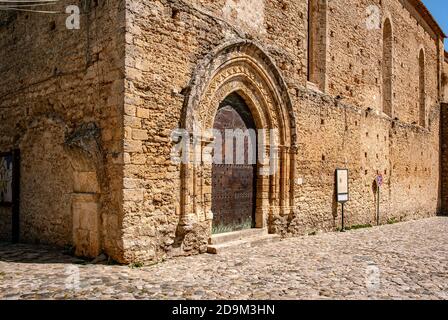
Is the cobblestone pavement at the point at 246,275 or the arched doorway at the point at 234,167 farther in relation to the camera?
the arched doorway at the point at 234,167

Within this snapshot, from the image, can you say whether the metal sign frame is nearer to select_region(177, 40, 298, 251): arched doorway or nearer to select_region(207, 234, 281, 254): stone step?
select_region(177, 40, 298, 251): arched doorway

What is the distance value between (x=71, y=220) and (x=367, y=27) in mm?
10088

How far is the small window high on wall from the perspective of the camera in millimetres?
10195

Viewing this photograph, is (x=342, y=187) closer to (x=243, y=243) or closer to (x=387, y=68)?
(x=243, y=243)

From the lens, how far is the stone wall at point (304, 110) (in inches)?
226

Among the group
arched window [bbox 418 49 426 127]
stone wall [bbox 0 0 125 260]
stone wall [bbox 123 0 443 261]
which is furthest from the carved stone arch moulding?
arched window [bbox 418 49 426 127]

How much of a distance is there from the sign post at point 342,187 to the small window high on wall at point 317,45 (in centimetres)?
218

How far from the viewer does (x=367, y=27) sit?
12195mm

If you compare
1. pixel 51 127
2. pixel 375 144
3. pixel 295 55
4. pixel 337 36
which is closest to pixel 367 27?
pixel 337 36

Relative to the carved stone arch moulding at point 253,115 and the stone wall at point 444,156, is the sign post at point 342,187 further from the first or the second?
the stone wall at point 444,156

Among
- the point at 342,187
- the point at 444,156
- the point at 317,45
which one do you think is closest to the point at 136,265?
the point at 342,187

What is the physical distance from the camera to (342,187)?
10.4 metres

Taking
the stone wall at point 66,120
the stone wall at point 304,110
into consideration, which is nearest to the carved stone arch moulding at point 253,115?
the stone wall at point 304,110

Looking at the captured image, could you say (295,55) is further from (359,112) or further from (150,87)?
(150,87)
